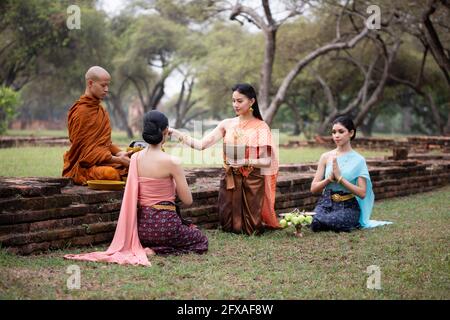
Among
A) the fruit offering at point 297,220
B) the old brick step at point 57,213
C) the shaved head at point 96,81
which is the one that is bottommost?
the fruit offering at point 297,220

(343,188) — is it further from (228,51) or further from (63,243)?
(228,51)

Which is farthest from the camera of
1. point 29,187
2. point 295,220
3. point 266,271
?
point 295,220

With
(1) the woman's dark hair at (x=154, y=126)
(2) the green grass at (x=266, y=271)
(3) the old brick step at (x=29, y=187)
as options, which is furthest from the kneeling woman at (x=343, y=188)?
(3) the old brick step at (x=29, y=187)

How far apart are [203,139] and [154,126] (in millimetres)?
1292

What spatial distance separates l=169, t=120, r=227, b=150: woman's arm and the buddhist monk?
530 millimetres

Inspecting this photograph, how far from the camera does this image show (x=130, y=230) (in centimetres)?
504

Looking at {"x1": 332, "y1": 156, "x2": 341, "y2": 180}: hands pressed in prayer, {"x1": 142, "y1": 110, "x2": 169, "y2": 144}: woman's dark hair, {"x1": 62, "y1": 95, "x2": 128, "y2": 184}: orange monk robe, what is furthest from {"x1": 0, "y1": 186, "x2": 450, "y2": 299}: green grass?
{"x1": 142, "y1": 110, "x2": 169, "y2": 144}: woman's dark hair

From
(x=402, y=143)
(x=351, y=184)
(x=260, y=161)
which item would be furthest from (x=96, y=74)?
(x=402, y=143)

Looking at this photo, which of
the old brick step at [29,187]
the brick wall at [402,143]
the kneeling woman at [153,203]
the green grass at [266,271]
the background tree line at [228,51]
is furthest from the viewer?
the background tree line at [228,51]

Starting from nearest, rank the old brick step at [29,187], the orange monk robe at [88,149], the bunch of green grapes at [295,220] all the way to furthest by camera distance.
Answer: the old brick step at [29,187] < the orange monk robe at [88,149] < the bunch of green grapes at [295,220]

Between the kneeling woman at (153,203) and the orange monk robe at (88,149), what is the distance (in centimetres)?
74

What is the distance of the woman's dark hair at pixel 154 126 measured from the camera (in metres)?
5.05

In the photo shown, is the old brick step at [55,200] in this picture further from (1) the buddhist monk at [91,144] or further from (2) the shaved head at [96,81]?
(2) the shaved head at [96,81]
